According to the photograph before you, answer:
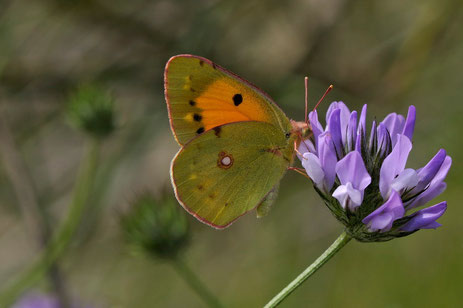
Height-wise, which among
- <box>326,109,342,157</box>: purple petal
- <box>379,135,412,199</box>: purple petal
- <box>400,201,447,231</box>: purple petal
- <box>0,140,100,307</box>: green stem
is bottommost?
<box>400,201,447,231</box>: purple petal

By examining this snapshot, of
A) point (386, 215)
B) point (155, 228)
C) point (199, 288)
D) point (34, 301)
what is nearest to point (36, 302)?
point (34, 301)

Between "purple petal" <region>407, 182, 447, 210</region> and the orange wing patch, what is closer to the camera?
"purple petal" <region>407, 182, 447, 210</region>


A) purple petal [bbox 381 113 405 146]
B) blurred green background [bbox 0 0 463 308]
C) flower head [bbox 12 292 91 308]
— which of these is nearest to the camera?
purple petal [bbox 381 113 405 146]

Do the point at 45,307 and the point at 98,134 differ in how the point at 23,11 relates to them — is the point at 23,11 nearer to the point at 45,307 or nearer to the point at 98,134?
the point at 98,134

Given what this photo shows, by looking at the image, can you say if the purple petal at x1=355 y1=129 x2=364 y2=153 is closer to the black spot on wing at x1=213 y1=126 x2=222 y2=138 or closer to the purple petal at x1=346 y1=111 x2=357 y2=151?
the purple petal at x1=346 y1=111 x2=357 y2=151

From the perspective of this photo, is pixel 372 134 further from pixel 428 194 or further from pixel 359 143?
pixel 428 194

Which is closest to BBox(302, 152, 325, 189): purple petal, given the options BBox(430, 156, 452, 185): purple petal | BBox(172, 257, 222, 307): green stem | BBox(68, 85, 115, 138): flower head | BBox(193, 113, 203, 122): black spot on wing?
BBox(430, 156, 452, 185): purple petal
